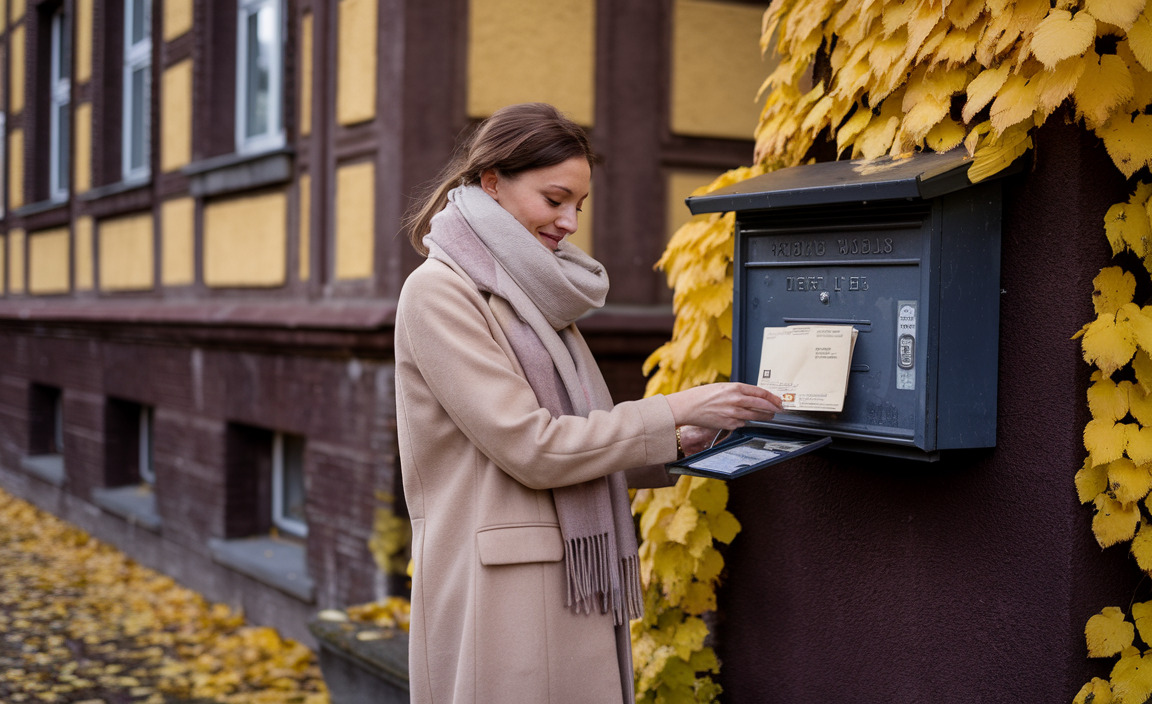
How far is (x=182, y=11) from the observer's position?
7484 millimetres

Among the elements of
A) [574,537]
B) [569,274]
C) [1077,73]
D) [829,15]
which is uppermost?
[829,15]

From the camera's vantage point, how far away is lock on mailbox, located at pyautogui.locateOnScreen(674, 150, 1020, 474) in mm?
1978

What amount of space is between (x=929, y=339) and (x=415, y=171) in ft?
11.8

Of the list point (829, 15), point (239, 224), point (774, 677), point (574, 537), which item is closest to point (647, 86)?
point (239, 224)

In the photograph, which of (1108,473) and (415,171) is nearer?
(1108,473)

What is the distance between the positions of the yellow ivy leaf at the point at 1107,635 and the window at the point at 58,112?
37.0ft

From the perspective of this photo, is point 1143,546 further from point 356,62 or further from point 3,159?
point 3,159

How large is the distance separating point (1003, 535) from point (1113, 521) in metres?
0.21

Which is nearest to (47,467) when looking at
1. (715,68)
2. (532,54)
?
(532,54)

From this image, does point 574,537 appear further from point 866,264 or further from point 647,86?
point 647,86

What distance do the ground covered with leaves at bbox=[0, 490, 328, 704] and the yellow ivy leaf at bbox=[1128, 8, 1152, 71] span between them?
14.3ft

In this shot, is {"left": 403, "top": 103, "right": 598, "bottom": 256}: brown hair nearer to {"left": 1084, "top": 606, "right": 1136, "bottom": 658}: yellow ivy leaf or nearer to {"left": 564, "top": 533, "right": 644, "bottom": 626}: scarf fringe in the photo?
{"left": 564, "top": 533, "right": 644, "bottom": 626}: scarf fringe

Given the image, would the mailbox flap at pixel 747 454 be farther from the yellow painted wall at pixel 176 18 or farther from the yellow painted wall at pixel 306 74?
the yellow painted wall at pixel 176 18

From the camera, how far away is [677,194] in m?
5.84
